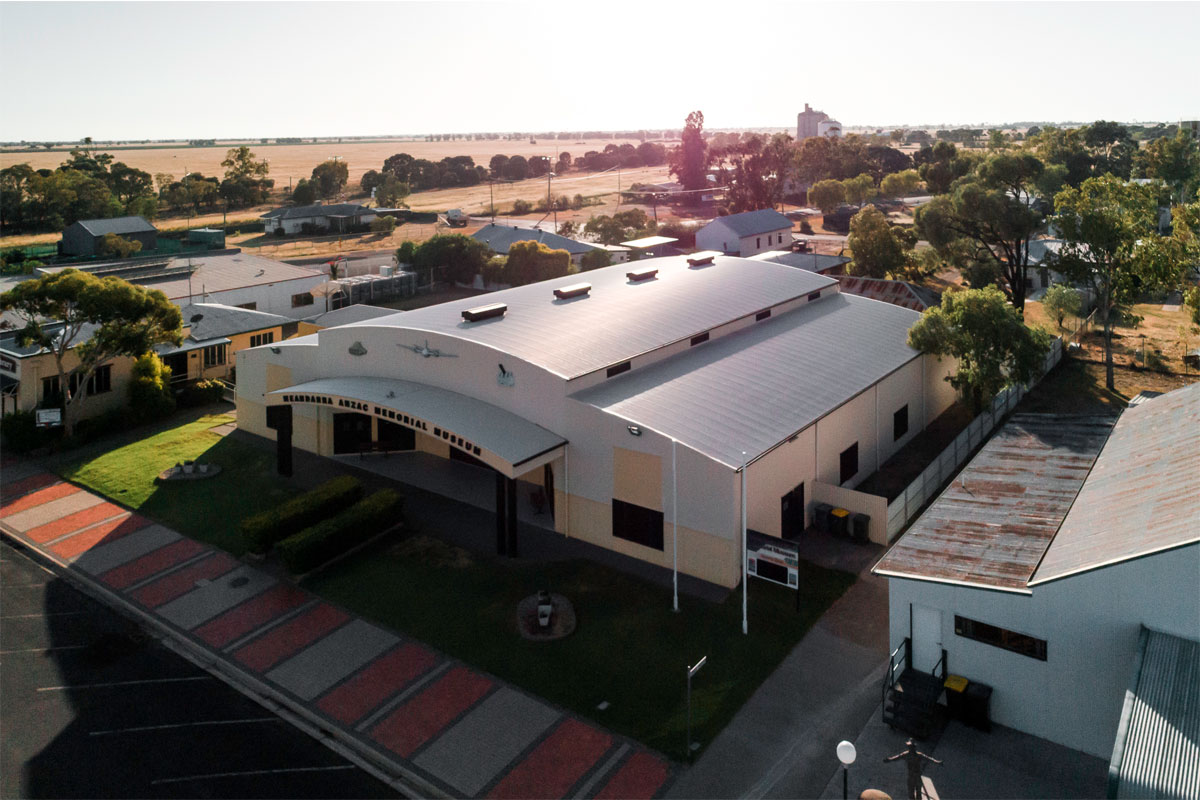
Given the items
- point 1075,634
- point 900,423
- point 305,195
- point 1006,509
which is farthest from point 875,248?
point 305,195

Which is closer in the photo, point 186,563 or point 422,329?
point 186,563

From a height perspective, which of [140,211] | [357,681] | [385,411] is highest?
[140,211]

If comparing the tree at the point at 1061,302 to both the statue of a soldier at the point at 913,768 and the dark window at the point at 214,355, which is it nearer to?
the statue of a soldier at the point at 913,768

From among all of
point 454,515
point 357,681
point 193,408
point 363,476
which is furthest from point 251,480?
point 357,681

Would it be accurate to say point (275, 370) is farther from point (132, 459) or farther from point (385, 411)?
point (385, 411)

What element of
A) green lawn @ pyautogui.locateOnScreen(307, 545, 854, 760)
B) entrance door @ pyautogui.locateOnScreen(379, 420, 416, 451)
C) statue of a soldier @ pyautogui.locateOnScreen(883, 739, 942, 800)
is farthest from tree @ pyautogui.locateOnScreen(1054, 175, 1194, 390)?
statue of a soldier @ pyautogui.locateOnScreen(883, 739, 942, 800)

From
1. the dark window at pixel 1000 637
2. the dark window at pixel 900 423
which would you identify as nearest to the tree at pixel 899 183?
the dark window at pixel 900 423
